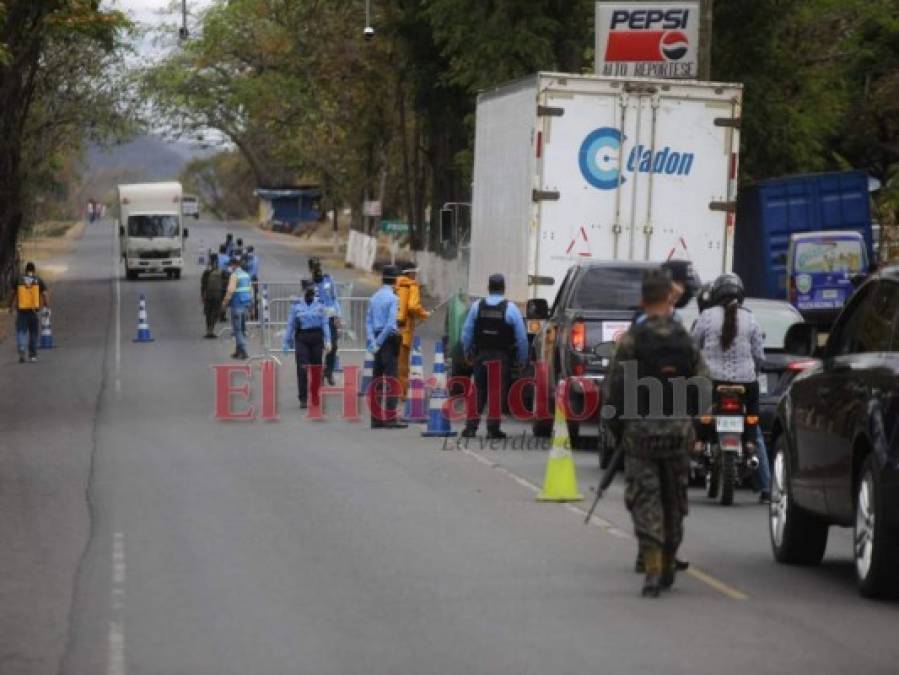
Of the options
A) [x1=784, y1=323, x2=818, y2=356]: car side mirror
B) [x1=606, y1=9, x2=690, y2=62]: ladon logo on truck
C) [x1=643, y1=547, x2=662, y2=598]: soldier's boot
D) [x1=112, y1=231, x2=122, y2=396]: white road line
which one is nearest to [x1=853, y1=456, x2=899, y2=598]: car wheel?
[x1=643, y1=547, x2=662, y2=598]: soldier's boot

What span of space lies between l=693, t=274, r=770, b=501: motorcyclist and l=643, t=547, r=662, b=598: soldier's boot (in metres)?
4.81

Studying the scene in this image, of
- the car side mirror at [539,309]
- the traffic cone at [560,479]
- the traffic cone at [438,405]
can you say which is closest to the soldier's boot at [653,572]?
the traffic cone at [560,479]

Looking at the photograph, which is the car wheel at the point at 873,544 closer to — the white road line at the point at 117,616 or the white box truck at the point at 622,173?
the white road line at the point at 117,616

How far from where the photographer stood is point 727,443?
606 inches

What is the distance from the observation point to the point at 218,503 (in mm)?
15609

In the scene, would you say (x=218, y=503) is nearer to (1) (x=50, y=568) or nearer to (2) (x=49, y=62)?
(1) (x=50, y=568)

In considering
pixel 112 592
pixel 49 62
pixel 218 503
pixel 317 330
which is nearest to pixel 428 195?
pixel 49 62

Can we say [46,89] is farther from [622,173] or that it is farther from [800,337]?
[800,337]

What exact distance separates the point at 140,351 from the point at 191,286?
25149 mm

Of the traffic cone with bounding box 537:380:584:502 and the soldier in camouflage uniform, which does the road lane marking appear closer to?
the traffic cone with bounding box 537:380:584:502

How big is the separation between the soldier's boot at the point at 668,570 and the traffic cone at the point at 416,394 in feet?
38.5

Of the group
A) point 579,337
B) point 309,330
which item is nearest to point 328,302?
point 309,330

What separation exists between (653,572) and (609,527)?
3.43m

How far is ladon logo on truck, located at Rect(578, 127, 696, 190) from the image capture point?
23125 millimetres
